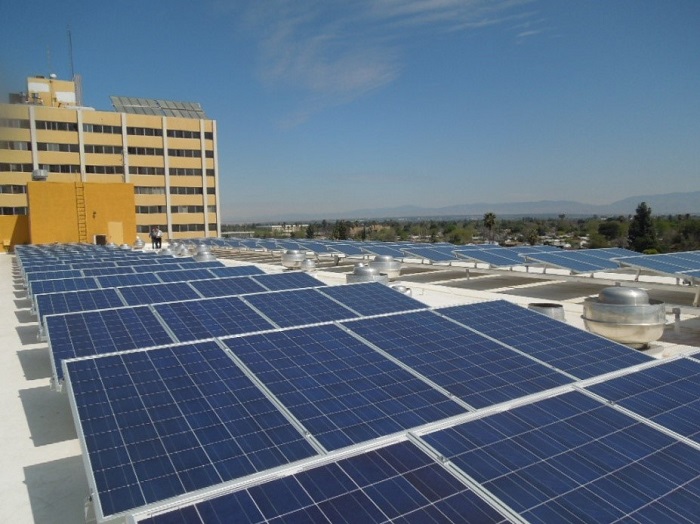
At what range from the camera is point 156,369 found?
26.1 feet

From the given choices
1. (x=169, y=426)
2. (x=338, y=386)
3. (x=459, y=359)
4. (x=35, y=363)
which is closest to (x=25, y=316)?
(x=35, y=363)

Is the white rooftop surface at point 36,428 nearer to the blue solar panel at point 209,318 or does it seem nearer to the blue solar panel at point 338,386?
the blue solar panel at point 209,318

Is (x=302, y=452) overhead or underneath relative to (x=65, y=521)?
overhead

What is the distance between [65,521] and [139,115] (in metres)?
94.1

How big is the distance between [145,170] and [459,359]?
90609 millimetres

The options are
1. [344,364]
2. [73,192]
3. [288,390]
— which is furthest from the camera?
[73,192]

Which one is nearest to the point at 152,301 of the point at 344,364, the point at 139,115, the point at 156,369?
the point at 156,369

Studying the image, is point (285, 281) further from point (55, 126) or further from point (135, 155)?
point (55, 126)

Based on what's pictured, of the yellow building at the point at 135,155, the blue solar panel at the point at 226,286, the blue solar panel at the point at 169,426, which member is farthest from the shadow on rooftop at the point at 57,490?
the yellow building at the point at 135,155

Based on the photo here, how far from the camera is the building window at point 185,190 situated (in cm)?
9175

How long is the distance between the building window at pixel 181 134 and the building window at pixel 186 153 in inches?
103

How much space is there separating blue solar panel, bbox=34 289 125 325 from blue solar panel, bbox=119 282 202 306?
15.3 inches

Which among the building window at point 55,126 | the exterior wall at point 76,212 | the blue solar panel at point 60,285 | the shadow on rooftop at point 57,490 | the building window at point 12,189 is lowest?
the shadow on rooftop at point 57,490

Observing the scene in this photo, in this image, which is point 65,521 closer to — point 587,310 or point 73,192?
point 587,310
